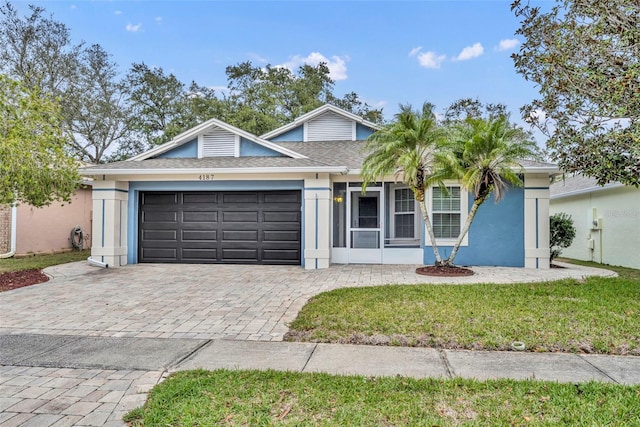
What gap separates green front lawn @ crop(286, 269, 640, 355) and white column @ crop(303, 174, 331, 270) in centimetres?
325

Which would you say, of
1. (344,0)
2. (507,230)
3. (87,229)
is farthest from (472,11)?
(87,229)

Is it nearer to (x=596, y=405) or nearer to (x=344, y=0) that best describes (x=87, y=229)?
(x=344, y=0)

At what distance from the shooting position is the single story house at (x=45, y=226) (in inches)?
533

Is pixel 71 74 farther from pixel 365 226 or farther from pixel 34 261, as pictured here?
pixel 365 226

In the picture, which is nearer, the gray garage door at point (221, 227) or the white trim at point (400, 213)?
the gray garage door at point (221, 227)

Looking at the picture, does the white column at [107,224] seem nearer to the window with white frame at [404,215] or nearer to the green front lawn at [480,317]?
the green front lawn at [480,317]

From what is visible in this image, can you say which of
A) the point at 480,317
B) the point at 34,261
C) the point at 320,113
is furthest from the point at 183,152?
the point at 480,317

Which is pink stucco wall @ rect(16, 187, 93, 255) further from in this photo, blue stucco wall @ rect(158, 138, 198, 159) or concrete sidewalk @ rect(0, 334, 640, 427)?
concrete sidewalk @ rect(0, 334, 640, 427)

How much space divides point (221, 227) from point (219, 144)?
8.84 feet

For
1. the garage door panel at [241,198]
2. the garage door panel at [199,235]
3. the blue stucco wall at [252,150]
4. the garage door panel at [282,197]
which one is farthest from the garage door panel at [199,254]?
the blue stucco wall at [252,150]

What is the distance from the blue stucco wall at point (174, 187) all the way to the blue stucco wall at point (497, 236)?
194 inches

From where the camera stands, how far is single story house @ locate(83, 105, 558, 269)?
1091 cm

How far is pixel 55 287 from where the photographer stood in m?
8.24

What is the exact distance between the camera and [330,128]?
1514 cm
